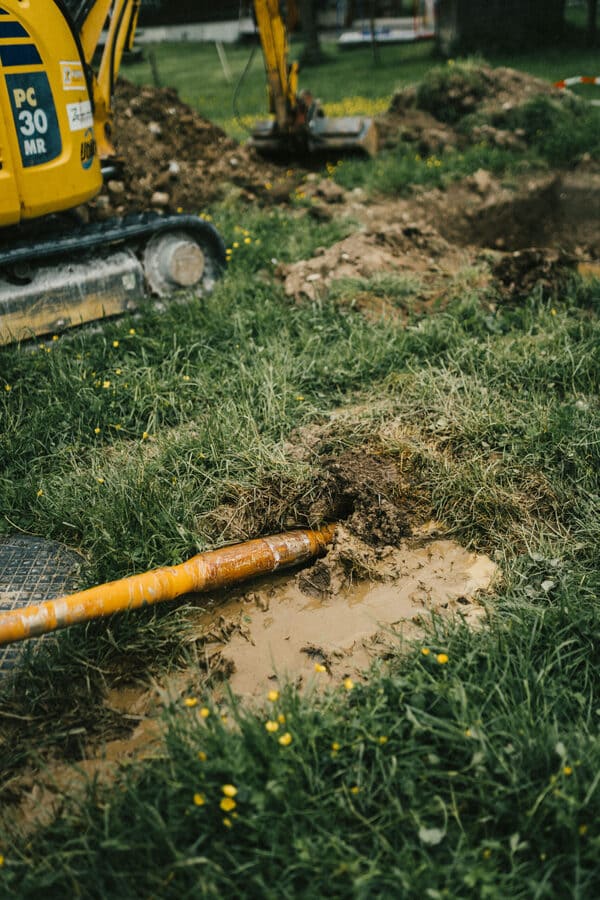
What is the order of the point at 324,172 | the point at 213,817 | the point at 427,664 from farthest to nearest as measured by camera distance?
the point at 324,172 → the point at 427,664 → the point at 213,817

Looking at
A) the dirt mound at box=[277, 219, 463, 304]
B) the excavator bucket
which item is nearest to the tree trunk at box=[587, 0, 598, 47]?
the excavator bucket

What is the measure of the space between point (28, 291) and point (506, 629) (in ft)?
11.6

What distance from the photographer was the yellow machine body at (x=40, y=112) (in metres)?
3.83

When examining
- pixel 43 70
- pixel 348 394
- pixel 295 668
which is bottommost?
pixel 295 668

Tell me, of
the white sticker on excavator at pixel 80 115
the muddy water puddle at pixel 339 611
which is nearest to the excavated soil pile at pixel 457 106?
the white sticker on excavator at pixel 80 115

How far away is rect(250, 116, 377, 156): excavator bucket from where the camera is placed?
781 cm

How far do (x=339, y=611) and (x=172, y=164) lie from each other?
563cm

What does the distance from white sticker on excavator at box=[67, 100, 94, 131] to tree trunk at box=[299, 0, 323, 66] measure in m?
15.8

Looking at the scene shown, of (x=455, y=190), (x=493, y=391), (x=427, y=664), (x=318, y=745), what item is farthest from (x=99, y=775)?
(x=455, y=190)

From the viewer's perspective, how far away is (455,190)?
23.1 ft

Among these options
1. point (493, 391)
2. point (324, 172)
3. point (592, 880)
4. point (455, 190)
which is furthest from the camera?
point (324, 172)

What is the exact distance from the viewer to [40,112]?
13.3ft

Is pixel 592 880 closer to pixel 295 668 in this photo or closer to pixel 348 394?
pixel 295 668

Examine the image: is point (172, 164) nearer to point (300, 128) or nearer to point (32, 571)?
point (300, 128)
